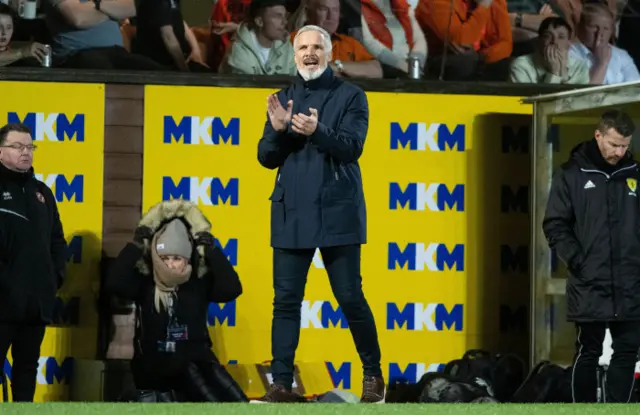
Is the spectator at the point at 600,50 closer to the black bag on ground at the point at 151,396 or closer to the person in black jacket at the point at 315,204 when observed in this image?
the person in black jacket at the point at 315,204

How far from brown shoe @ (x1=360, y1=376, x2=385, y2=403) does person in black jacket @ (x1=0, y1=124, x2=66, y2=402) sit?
6.81 ft

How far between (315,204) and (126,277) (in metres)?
2.36

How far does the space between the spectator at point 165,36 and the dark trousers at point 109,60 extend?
0.05 m

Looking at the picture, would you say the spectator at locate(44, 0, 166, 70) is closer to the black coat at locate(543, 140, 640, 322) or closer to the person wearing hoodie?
the person wearing hoodie

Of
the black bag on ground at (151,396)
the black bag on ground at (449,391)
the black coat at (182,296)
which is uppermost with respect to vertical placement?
the black coat at (182,296)

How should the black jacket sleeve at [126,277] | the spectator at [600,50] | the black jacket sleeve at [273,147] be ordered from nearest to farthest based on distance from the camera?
the black jacket sleeve at [273,147] < the black jacket sleeve at [126,277] < the spectator at [600,50]

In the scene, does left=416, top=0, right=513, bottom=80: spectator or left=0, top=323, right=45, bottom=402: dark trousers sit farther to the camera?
left=416, top=0, right=513, bottom=80: spectator

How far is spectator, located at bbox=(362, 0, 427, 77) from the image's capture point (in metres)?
9.80

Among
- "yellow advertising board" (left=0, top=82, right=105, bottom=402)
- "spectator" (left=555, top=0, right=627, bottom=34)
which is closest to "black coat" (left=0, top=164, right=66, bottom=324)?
"yellow advertising board" (left=0, top=82, right=105, bottom=402)

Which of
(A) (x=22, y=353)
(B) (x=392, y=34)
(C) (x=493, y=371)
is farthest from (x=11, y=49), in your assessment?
(C) (x=493, y=371)

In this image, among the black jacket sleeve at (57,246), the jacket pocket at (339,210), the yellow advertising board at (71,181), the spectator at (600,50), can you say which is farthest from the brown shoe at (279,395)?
the spectator at (600,50)

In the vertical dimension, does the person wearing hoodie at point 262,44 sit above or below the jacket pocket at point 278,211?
above

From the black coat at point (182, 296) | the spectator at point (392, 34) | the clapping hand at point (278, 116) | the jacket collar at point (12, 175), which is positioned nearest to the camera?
the clapping hand at point (278, 116)

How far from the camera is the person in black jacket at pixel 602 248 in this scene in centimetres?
783
